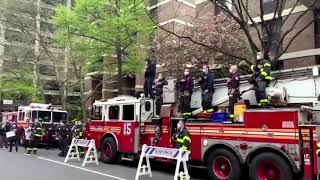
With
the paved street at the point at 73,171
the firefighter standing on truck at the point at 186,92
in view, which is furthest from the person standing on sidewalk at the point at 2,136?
the firefighter standing on truck at the point at 186,92

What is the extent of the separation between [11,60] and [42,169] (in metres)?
25.4

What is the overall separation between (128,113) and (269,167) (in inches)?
272

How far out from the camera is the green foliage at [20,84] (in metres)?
37.7

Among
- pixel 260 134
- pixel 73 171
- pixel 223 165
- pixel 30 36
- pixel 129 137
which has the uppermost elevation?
pixel 30 36

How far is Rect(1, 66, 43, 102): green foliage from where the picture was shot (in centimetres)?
3769

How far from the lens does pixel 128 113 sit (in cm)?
1656

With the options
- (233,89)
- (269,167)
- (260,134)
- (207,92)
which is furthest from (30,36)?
(269,167)

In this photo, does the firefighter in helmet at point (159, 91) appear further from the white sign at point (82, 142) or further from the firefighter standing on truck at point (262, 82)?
the firefighter standing on truck at point (262, 82)

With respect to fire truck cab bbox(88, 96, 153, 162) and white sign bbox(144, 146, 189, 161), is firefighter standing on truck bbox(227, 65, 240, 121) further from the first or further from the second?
fire truck cab bbox(88, 96, 153, 162)

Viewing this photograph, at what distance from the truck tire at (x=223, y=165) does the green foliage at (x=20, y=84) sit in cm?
2781

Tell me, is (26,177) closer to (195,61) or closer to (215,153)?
(215,153)

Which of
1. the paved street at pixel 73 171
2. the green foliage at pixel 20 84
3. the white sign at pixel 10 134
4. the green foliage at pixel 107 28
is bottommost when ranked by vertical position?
the paved street at pixel 73 171

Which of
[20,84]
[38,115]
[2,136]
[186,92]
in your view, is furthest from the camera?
[20,84]

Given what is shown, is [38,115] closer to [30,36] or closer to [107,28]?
[107,28]
